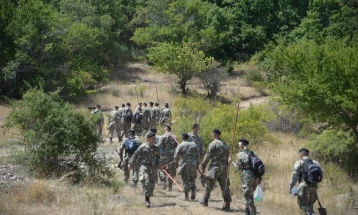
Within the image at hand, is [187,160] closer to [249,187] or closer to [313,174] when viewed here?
[249,187]

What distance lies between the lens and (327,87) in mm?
18172

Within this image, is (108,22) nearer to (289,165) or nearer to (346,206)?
(289,165)

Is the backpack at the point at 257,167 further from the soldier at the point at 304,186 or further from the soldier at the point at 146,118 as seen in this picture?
the soldier at the point at 146,118

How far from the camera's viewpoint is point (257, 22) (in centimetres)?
5153

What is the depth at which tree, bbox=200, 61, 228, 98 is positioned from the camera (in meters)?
36.7

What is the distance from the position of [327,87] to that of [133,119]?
857cm

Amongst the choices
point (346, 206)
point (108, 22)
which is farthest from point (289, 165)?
point (108, 22)

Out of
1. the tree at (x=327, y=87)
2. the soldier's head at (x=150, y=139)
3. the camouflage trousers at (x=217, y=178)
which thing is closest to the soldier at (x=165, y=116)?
the tree at (x=327, y=87)

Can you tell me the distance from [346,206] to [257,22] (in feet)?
131

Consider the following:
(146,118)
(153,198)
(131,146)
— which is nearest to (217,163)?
(153,198)

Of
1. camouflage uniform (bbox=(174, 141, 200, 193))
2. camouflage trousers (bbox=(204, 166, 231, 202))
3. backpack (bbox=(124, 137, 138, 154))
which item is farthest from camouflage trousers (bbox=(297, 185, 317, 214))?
backpack (bbox=(124, 137, 138, 154))

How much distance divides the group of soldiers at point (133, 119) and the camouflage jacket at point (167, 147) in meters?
7.54

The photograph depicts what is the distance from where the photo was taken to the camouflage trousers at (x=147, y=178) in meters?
10.6

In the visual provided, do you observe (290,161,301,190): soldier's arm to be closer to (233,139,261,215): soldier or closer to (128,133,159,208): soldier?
(233,139,261,215): soldier
